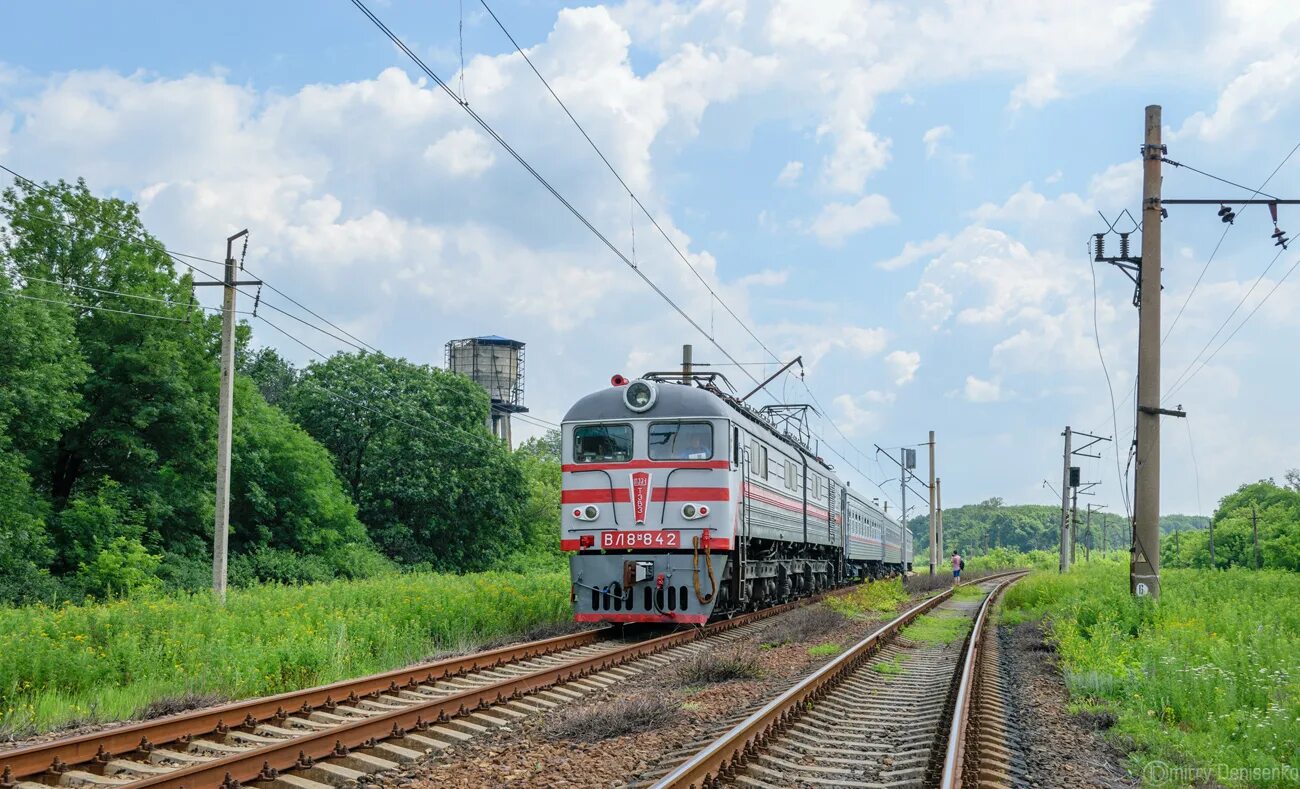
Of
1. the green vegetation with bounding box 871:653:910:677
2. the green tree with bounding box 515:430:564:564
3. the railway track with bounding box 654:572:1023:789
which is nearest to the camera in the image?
the railway track with bounding box 654:572:1023:789

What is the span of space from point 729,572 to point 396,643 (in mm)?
5867

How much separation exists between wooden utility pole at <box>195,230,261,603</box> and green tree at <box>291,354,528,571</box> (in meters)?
25.5

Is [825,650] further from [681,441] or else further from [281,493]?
[281,493]

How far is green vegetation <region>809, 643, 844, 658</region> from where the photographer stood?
14.2m

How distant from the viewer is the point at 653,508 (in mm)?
16156

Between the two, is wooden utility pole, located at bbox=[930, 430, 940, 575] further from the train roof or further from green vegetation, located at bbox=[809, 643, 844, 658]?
green vegetation, located at bbox=[809, 643, 844, 658]

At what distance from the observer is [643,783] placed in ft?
22.1

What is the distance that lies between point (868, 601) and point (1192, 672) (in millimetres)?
14756

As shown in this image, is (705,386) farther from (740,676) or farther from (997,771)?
(997,771)

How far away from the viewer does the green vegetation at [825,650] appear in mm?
14211

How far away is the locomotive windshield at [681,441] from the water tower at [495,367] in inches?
1776

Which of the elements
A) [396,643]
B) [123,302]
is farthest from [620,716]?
[123,302]

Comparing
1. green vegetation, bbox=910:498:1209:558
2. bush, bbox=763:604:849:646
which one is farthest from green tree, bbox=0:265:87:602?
green vegetation, bbox=910:498:1209:558

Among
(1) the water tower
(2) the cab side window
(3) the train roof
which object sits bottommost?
(2) the cab side window
